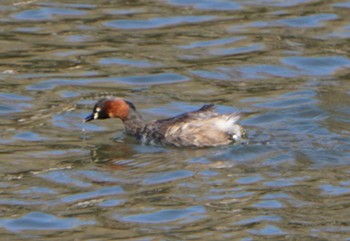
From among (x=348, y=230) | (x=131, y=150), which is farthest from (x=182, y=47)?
(x=348, y=230)

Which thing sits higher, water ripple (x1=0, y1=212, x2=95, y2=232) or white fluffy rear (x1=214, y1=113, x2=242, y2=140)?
white fluffy rear (x1=214, y1=113, x2=242, y2=140)

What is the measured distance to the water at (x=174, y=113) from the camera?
8227 millimetres

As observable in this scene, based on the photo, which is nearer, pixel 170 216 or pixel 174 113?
pixel 170 216

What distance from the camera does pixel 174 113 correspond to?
36.9 ft

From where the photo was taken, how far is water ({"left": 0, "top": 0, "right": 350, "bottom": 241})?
8.23m

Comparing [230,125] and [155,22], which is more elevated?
[155,22]

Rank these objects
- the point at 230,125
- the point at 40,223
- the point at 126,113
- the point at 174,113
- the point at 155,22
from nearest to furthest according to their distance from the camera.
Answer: the point at 40,223 < the point at 230,125 < the point at 126,113 < the point at 174,113 < the point at 155,22

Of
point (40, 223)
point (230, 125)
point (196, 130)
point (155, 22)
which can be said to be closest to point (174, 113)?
point (196, 130)

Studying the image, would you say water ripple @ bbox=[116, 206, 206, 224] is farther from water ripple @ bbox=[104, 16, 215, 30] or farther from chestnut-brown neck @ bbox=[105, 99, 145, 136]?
water ripple @ bbox=[104, 16, 215, 30]

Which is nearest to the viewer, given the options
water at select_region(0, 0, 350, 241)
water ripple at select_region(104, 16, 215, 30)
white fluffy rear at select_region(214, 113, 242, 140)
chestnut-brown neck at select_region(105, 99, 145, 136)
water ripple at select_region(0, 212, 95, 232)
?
water ripple at select_region(0, 212, 95, 232)

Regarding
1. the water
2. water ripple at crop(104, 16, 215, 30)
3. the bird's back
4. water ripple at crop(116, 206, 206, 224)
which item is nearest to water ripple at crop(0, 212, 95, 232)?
the water

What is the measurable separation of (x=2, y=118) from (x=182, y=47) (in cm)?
283

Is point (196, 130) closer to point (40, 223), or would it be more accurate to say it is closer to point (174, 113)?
point (174, 113)

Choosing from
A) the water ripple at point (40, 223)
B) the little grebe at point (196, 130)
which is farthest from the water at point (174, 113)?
the little grebe at point (196, 130)
